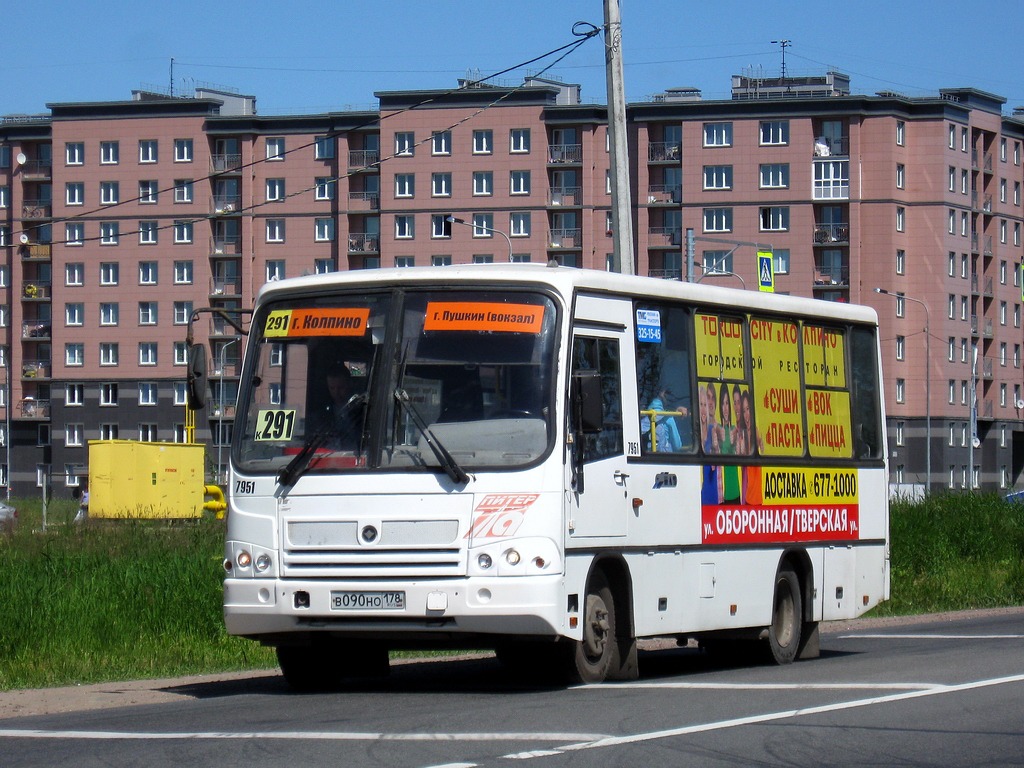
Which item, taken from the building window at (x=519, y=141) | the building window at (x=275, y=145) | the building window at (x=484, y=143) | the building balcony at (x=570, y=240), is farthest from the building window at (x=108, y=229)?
the building balcony at (x=570, y=240)

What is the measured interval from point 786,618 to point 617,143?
8352 millimetres

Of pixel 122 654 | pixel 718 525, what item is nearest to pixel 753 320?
pixel 718 525

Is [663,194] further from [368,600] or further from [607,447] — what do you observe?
[368,600]

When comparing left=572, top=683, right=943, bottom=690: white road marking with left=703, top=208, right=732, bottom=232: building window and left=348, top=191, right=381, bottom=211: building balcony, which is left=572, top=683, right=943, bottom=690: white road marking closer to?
left=703, top=208, right=732, bottom=232: building window

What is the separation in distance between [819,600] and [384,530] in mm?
5533

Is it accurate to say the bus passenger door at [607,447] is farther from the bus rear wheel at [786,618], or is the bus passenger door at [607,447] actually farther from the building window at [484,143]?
the building window at [484,143]

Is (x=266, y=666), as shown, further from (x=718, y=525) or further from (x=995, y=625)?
(x=995, y=625)

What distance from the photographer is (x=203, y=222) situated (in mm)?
105438

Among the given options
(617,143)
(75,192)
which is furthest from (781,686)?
(75,192)

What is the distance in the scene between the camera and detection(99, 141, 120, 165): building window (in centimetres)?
10606

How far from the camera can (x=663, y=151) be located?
330 feet

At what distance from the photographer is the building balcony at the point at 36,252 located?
11312cm

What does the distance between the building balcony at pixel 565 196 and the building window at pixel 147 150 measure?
2443 centimetres

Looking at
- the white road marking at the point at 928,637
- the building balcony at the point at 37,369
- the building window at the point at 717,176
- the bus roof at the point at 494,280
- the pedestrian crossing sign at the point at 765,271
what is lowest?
the white road marking at the point at 928,637
